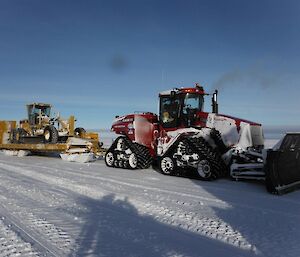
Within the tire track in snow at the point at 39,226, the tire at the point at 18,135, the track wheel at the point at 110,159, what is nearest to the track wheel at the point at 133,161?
the track wheel at the point at 110,159

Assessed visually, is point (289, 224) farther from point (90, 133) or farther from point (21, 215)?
point (90, 133)

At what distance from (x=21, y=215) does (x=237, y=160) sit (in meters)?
→ 5.57

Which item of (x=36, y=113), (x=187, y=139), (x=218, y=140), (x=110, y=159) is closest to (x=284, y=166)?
(x=218, y=140)

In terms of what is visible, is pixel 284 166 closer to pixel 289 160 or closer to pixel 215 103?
pixel 289 160

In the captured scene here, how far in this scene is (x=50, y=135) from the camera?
15781mm

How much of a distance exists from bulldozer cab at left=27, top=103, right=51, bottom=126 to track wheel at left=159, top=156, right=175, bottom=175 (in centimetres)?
961

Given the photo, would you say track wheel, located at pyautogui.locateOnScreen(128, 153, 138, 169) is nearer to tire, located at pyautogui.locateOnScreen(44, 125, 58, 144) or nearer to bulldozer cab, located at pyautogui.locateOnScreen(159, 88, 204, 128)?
bulldozer cab, located at pyautogui.locateOnScreen(159, 88, 204, 128)

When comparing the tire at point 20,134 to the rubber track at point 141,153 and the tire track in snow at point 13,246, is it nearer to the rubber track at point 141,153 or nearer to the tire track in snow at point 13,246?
the rubber track at point 141,153

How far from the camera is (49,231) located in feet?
14.1

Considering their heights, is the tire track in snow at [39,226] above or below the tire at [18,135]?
below

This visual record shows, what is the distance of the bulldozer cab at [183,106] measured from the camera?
33.8 ft

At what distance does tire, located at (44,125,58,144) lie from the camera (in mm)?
15609

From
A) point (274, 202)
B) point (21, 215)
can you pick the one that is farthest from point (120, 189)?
point (274, 202)

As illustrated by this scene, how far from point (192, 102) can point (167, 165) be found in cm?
207
